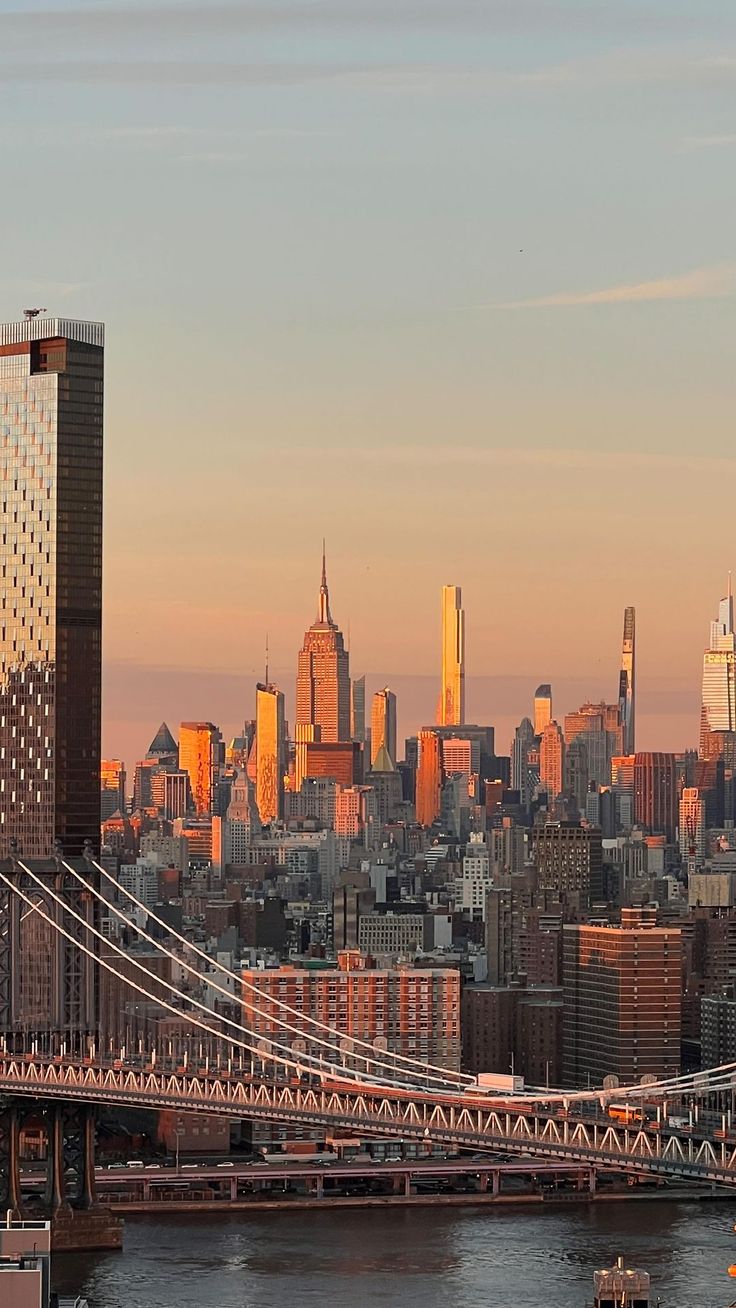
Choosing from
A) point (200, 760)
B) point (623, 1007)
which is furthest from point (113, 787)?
point (623, 1007)

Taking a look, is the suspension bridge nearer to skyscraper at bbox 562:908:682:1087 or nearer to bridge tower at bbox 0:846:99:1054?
bridge tower at bbox 0:846:99:1054

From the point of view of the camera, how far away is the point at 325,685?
13462 centimetres

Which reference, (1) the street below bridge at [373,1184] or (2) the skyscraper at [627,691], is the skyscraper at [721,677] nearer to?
(2) the skyscraper at [627,691]

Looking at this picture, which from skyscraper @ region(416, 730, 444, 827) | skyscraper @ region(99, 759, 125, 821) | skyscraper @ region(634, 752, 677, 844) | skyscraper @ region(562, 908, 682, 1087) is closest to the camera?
skyscraper @ region(562, 908, 682, 1087)

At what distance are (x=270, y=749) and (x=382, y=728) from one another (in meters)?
5.16

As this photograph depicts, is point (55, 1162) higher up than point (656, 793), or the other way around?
point (656, 793)

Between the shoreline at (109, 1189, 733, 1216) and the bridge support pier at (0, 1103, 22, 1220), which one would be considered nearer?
the bridge support pier at (0, 1103, 22, 1220)

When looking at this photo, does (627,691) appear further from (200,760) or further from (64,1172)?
(64,1172)

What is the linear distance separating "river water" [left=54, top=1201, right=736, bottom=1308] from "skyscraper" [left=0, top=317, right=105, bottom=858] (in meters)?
6.56

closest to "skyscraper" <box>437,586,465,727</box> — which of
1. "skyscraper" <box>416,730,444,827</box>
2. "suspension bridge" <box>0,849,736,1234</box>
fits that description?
"skyscraper" <box>416,730,444,827</box>

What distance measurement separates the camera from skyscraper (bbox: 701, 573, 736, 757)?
137m

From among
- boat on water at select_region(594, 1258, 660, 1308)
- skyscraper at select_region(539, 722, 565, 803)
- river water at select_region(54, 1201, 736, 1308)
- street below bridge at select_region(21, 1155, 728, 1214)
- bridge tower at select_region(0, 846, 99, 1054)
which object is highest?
skyscraper at select_region(539, 722, 565, 803)

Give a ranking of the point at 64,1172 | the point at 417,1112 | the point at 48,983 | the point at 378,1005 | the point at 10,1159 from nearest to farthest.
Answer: the point at 417,1112
the point at 64,1172
the point at 10,1159
the point at 48,983
the point at 378,1005

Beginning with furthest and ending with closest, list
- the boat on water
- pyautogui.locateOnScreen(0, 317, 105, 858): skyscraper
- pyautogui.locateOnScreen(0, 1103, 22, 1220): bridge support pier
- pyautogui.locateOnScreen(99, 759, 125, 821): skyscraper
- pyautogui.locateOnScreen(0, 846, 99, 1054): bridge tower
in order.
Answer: pyautogui.locateOnScreen(99, 759, 125, 821): skyscraper, pyautogui.locateOnScreen(0, 317, 105, 858): skyscraper, pyautogui.locateOnScreen(0, 846, 99, 1054): bridge tower, pyautogui.locateOnScreen(0, 1103, 22, 1220): bridge support pier, the boat on water
